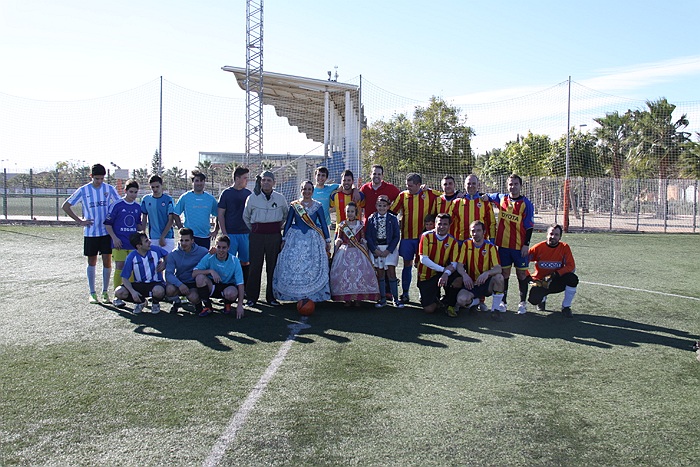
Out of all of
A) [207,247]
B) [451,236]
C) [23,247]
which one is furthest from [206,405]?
[23,247]

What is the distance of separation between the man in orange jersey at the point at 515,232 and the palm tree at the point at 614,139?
1521 inches

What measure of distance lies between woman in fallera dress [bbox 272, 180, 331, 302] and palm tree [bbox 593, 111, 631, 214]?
39.8 metres

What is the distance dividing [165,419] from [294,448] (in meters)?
0.96

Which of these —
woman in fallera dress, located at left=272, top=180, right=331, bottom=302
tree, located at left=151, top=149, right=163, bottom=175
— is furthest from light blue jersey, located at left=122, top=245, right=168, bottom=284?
tree, located at left=151, top=149, right=163, bottom=175

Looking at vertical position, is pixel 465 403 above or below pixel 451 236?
below

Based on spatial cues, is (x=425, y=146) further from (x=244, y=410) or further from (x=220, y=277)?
(x=244, y=410)

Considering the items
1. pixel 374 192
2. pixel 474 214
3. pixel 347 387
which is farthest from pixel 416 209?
pixel 347 387

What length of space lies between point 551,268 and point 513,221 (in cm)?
74

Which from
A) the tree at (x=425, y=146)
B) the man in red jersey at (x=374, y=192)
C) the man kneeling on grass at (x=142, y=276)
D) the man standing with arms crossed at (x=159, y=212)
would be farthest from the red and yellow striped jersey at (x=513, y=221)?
the tree at (x=425, y=146)

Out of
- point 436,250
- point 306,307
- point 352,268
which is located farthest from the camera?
point 352,268

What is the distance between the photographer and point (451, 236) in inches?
288

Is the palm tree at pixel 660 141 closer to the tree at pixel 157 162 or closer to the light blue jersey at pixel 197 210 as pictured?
the tree at pixel 157 162

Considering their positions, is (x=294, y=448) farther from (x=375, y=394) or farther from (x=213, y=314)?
(x=213, y=314)

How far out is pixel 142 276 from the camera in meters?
7.46
